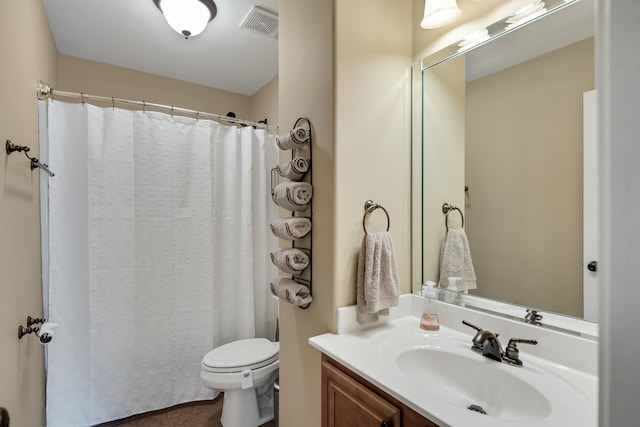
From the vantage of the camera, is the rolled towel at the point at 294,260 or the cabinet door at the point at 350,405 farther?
the rolled towel at the point at 294,260

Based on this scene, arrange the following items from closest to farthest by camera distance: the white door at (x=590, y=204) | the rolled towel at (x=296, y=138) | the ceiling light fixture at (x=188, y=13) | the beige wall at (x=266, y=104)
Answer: the white door at (x=590, y=204) → the rolled towel at (x=296, y=138) → the ceiling light fixture at (x=188, y=13) → the beige wall at (x=266, y=104)

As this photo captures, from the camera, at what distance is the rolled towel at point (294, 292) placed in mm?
1273

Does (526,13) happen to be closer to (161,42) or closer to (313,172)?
(313,172)

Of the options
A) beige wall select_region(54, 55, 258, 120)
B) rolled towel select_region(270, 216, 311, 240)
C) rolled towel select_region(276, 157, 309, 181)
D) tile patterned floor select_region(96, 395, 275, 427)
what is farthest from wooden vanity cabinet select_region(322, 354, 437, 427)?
beige wall select_region(54, 55, 258, 120)

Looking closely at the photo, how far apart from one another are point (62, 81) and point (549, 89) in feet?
10.3

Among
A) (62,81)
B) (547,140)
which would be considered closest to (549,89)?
(547,140)

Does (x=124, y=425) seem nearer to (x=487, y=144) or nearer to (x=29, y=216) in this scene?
(x=29, y=216)

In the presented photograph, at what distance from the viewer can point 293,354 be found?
1.44 m

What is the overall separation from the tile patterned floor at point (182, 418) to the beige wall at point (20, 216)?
1.62 feet

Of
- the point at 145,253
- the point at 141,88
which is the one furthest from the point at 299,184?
the point at 141,88

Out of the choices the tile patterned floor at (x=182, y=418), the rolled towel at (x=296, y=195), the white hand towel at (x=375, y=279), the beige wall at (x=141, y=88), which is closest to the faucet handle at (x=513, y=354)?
the white hand towel at (x=375, y=279)

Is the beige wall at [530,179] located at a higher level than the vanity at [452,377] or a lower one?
higher

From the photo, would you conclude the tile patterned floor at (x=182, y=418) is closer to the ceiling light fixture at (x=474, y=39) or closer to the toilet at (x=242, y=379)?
the toilet at (x=242, y=379)

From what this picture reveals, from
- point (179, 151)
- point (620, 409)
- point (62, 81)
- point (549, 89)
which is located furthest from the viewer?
point (62, 81)
